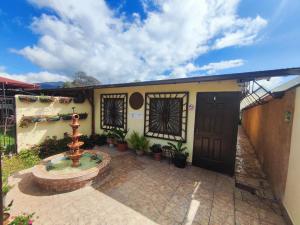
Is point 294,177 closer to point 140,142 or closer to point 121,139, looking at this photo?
point 140,142

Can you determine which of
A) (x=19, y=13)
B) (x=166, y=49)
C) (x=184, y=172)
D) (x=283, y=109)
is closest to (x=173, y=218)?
(x=184, y=172)

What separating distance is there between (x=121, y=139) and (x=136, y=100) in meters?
1.73

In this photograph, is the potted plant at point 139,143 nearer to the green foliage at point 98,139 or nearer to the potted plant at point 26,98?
the green foliage at point 98,139

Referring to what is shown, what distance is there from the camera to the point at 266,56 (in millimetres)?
4699

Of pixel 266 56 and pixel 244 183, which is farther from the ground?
pixel 266 56

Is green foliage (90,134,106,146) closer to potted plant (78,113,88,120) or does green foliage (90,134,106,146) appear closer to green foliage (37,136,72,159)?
potted plant (78,113,88,120)

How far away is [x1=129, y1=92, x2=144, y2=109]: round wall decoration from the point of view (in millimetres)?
5383

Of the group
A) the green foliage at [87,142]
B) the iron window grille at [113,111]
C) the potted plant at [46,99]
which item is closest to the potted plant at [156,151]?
the iron window grille at [113,111]

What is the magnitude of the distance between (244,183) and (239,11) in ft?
15.2

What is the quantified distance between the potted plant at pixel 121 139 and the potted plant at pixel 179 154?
200cm

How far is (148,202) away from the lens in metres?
2.74

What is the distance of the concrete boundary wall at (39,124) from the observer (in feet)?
15.0

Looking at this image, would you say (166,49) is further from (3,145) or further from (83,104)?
(3,145)

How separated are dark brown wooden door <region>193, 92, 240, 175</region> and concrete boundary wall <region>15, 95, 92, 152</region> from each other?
16.7ft
